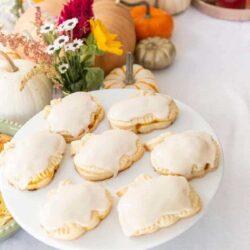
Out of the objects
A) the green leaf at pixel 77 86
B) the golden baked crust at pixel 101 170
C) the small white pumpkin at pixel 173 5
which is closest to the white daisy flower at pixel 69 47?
the green leaf at pixel 77 86

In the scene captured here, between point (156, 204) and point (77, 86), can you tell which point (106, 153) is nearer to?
point (156, 204)

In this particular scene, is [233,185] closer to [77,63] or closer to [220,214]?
[220,214]

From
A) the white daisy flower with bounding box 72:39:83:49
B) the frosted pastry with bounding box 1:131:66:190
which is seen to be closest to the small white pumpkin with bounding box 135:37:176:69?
the white daisy flower with bounding box 72:39:83:49

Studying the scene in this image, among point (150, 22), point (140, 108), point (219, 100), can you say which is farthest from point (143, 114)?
point (150, 22)

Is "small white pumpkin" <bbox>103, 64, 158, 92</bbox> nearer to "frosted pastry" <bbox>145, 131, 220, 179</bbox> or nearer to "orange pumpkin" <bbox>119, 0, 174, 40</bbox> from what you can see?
"orange pumpkin" <bbox>119, 0, 174, 40</bbox>

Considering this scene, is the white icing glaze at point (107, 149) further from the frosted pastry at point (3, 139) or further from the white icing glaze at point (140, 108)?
the frosted pastry at point (3, 139)

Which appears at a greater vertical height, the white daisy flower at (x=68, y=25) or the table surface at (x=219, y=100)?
the white daisy flower at (x=68, y=25)

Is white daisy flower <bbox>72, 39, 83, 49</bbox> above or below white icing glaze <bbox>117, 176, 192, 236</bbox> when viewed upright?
above
